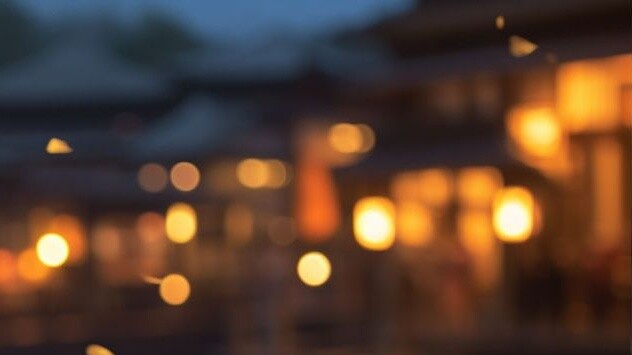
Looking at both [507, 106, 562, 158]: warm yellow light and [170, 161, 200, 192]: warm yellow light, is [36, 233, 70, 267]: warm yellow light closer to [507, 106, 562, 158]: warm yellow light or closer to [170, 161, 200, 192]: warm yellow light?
[170, 161, 200, 192]: warm yellow light

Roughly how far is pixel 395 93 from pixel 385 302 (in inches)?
58.8

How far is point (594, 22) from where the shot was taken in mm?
3516

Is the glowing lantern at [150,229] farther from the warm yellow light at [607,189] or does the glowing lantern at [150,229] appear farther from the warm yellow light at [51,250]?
the warm yellow light at [607,189]

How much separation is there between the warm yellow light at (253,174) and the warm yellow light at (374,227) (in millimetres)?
1414

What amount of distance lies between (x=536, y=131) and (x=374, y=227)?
38.3 inches

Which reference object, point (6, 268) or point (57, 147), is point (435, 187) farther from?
point (57, 147)

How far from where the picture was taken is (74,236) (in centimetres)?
681

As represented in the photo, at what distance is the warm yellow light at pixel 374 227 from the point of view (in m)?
5.94

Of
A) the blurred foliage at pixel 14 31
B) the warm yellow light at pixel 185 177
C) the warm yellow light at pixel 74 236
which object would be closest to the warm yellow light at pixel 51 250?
the warm yellow light at pixel 74 236

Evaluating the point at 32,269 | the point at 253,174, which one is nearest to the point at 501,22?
the point at 32,269

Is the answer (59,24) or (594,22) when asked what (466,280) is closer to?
(594,22)

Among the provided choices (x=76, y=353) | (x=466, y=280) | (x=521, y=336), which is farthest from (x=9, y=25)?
(x=466, y=280)

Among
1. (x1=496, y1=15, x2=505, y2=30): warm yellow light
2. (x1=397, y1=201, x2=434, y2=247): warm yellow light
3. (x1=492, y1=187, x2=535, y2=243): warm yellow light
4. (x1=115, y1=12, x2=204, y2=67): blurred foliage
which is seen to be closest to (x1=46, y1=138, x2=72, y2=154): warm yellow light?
(x1=115, y1=12, x2=204, y2=67): blurred foliage

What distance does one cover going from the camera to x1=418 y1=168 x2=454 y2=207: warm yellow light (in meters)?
6.82
